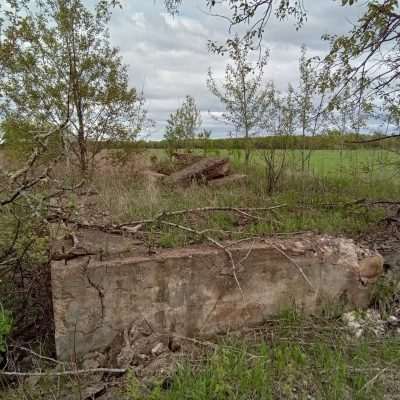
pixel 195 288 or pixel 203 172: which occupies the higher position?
pixel 203 172

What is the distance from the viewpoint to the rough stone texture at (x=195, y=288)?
2.24m

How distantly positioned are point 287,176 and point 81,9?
16.4 feet

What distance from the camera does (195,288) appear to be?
7.92ft

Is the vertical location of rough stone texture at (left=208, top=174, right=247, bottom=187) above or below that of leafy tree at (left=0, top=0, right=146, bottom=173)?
below

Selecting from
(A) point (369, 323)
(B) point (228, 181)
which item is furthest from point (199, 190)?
(A) point (369, 323)

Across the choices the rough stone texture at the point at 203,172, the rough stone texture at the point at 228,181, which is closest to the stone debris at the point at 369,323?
the rough stone texture at the point at 228,181

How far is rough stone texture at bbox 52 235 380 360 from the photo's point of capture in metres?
2.24

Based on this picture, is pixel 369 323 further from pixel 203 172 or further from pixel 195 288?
pixel 203 172

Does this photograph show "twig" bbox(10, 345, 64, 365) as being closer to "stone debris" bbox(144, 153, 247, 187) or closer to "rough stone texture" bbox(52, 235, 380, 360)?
"rough stone texture" bbox(52, 235, 380, 360)

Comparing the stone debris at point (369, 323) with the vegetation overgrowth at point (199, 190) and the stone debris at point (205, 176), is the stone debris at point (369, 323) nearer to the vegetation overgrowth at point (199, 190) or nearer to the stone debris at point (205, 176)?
the vegetation overgrowth at point (199, 190)

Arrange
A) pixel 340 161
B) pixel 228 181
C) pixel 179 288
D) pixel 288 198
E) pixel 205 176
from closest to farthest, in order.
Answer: pixel 179 288 < pixel 288 198 < pixel 228 181 < pixel 205 176 < pixel 340 161

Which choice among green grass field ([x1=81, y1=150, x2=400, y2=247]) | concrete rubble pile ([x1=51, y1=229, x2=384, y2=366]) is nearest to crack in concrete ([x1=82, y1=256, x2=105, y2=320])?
concrete rubble pile ([x1=51, y1=229, x2=384, y2=366])

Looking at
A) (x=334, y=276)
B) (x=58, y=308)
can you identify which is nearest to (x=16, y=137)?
(x=58, y=308)

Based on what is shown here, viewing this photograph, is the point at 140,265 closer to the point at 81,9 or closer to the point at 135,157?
the point at 135,157
